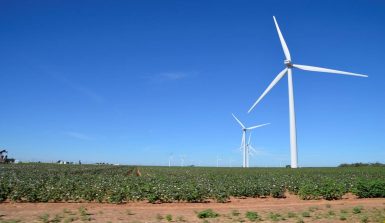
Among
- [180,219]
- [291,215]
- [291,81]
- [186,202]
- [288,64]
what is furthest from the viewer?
[288,64]

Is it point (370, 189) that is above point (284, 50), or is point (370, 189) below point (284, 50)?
below

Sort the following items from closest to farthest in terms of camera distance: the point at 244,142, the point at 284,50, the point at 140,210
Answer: the point at 140,210, the point at 284,50, the point at 244,142

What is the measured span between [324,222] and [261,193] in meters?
12.5

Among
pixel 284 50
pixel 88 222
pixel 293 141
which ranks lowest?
pixel 88 222

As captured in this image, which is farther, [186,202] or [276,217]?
[186,202]

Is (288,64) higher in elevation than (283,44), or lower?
lower

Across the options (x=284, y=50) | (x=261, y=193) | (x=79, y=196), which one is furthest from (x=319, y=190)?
(x=284, y=50)

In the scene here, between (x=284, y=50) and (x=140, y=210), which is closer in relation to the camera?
(x=140, y=210)

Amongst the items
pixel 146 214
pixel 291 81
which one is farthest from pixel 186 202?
pixel 291 81

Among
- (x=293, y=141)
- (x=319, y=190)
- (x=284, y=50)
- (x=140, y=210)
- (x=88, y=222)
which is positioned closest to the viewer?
(x=88, y=222)

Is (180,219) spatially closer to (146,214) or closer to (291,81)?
(146,214)

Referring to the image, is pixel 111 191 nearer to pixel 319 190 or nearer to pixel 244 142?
pixel 319 190

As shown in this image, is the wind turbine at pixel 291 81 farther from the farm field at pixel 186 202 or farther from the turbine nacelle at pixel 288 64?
the farm field at pixel 186 202

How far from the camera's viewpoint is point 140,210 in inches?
794
